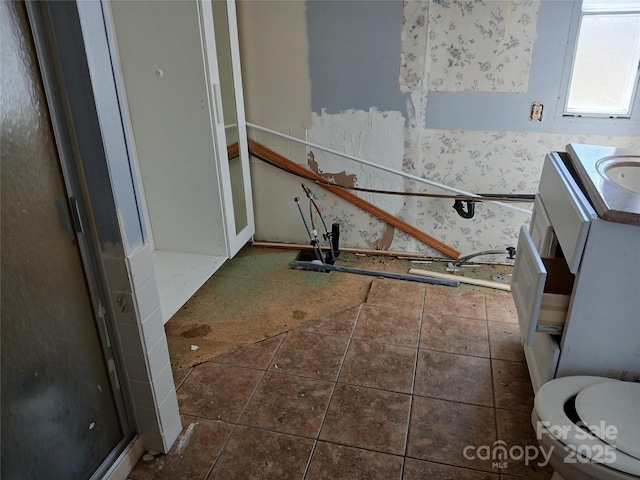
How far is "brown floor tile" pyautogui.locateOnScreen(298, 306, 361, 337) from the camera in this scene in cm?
231

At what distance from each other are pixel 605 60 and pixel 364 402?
2.27 meters

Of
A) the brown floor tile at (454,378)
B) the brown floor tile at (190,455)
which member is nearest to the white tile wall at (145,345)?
the brown floor tile at (190,455)

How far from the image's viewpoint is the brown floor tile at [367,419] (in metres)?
1.67

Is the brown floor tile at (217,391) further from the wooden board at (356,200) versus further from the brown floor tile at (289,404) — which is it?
the wooden board at (356,200)

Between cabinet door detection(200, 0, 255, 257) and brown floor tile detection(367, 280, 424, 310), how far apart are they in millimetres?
928

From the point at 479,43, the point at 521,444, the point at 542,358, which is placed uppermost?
the point at 479,43

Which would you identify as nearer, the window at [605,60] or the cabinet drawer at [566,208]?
the cabinet drawer at [566,208]

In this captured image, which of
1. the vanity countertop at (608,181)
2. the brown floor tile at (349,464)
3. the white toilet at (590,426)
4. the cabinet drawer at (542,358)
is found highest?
the vanity countertop at (608,181)

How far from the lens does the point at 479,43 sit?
102 inches

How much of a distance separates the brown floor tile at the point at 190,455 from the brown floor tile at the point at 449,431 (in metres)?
0.70

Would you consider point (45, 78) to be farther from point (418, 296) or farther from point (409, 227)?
point (409, 227)

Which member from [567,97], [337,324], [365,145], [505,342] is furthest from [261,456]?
[567,97]

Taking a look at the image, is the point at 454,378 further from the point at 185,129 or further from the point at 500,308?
the point at 185,129

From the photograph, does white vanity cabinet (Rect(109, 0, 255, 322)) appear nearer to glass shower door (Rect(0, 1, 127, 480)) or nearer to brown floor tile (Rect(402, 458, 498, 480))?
glass shower door (Rect(0, 1, 127, 480))
